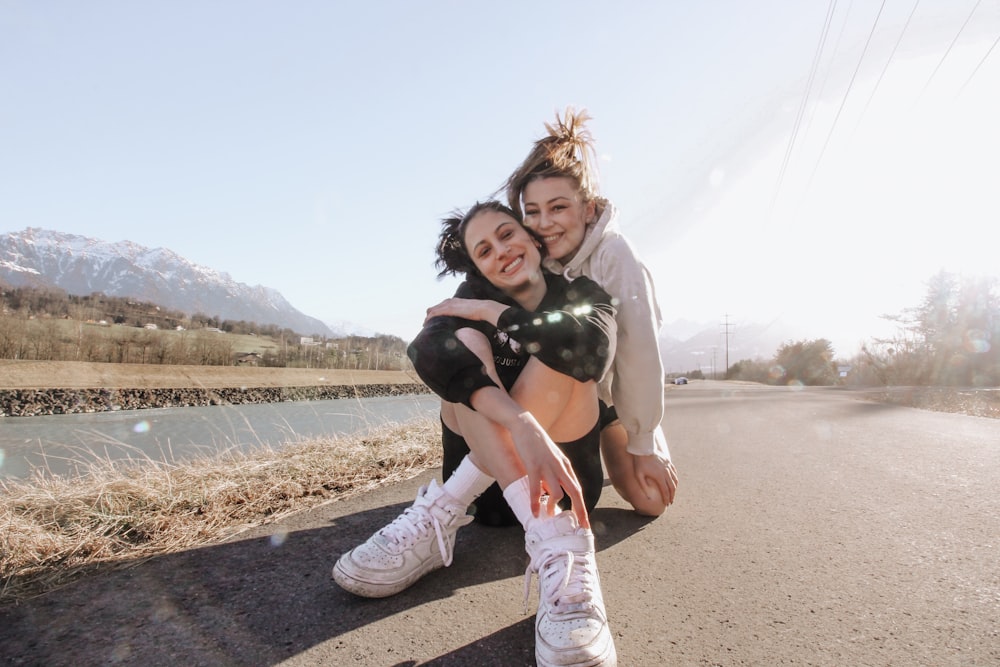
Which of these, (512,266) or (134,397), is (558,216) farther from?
(134,397)

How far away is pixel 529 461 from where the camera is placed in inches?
50.6

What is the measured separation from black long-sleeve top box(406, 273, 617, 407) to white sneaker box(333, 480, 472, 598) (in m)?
0.34

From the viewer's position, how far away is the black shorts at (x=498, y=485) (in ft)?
5.77

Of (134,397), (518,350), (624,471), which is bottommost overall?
(134,397)

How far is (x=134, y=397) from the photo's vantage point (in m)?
35.5

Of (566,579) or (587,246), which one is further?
(587,246)

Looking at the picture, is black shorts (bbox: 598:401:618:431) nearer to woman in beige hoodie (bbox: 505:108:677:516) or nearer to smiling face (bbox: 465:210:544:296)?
woman in beige hoodie (bbox: 505:108:677:516)

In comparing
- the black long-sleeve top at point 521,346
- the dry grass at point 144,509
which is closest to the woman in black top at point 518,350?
the black long-sleeve top at point 521,346

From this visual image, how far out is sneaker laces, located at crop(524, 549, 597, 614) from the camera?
44.7 inches

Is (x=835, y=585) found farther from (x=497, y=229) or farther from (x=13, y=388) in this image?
(x=13, y=388)

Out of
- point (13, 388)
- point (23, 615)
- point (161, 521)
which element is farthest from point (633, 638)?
point (13, 388)

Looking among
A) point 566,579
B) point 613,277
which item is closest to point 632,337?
point 613,277

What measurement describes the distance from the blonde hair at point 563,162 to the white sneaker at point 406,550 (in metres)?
1.32

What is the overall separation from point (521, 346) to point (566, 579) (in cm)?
66
